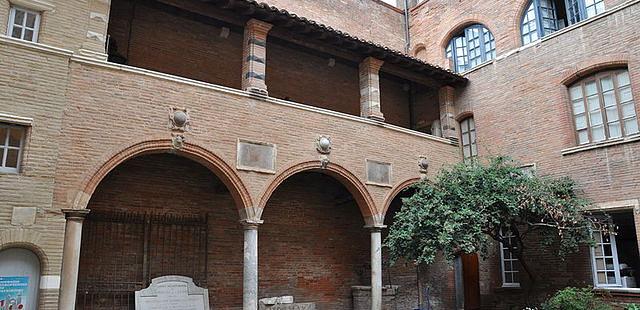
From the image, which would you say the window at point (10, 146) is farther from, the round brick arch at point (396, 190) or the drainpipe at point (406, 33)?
the drainpipe at point (406, 33)

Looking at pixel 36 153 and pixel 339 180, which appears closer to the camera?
pixel 36 153

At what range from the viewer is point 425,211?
35.3ft

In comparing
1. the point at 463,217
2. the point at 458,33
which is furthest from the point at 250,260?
the point at 458,33

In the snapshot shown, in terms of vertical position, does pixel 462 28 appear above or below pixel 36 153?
above

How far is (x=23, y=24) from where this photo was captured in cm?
819

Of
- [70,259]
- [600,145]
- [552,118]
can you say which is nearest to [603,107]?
[600,145]

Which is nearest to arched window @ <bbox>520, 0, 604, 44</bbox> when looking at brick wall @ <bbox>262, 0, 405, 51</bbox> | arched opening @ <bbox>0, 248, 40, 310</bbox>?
brick wall @ <bbox>262, 0, 405, 51</bbox>

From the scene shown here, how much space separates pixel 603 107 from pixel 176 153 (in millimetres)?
9611

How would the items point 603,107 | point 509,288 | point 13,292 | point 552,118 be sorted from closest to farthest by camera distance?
point 13,292 → point 603,107 → point 552,118 → point 509,288

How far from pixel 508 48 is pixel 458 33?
2388 mm

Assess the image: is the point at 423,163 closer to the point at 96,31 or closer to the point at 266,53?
the point at 266,53

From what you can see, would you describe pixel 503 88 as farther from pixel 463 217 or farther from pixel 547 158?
pixel 463 217

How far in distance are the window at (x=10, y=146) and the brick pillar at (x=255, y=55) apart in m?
4.30

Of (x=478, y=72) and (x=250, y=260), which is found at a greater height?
(x=478, y=72)
